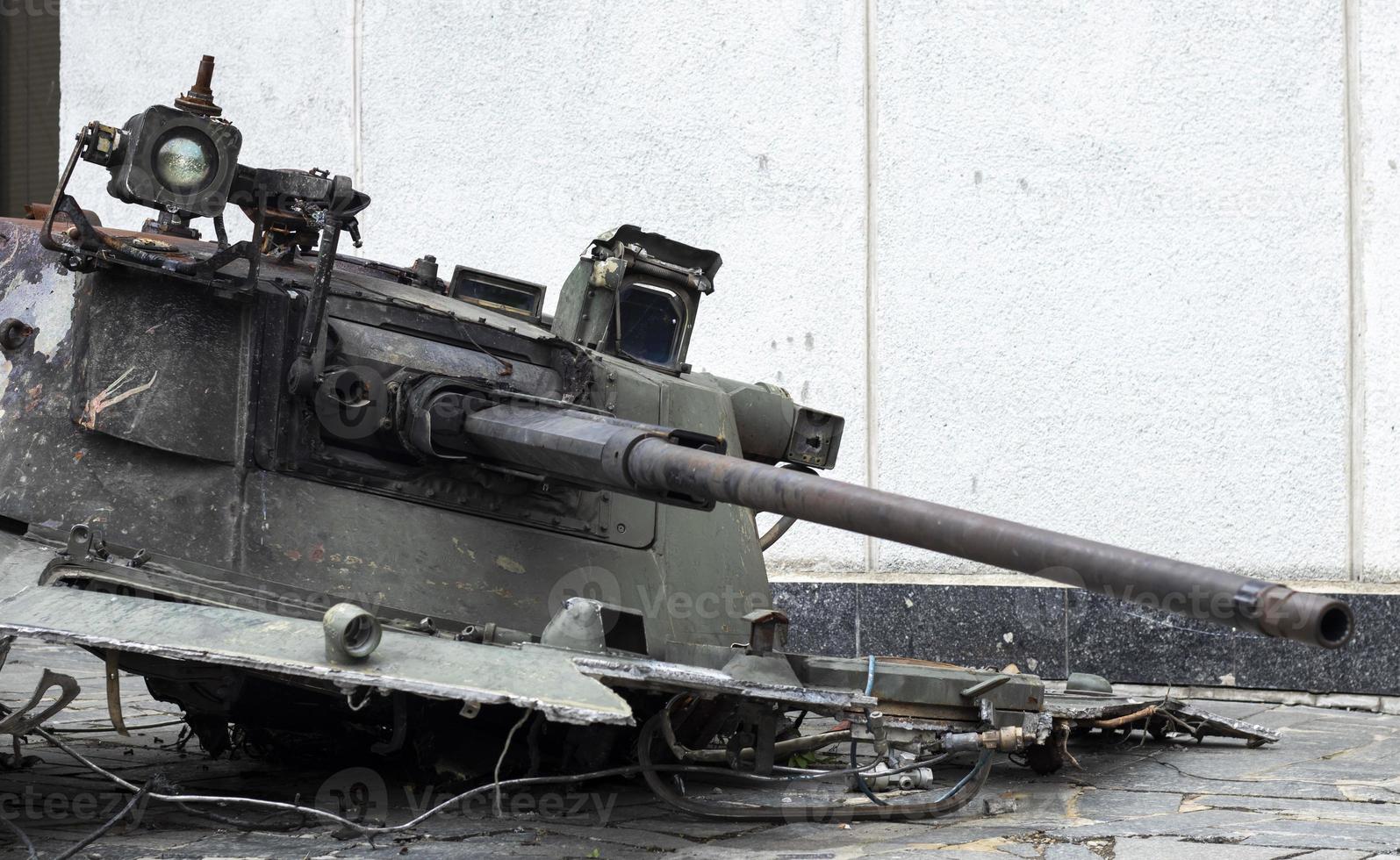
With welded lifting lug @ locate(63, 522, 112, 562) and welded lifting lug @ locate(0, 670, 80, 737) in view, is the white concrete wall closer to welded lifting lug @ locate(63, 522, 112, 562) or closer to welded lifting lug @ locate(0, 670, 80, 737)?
welded lifting lug @ locate(63, 522, 112, 562)

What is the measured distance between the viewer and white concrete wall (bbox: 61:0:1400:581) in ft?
22.9

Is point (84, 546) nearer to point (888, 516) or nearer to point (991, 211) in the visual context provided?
point (888, 516)

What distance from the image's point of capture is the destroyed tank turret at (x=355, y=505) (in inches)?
145

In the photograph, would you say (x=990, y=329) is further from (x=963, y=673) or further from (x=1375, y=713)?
(x=963, y=673)

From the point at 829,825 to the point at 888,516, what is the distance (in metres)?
1.36

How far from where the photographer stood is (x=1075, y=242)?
7438mm

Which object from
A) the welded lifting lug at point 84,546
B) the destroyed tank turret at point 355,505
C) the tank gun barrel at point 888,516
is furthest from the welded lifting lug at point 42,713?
the tank gun barrel at point 888,516

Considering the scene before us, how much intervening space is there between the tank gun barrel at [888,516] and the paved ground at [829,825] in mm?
938

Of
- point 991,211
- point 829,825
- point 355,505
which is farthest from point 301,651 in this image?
point 991,211

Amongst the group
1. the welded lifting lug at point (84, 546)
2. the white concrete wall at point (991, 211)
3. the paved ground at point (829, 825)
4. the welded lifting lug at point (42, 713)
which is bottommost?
the paved ground at point (829, 825)

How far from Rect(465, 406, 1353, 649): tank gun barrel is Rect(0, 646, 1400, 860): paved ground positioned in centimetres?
94

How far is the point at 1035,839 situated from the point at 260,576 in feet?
6.90

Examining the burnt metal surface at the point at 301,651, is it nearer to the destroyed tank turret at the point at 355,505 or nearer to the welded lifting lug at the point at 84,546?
the destroyed tank turret at the point at 355,505

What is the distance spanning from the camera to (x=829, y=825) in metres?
4.37
